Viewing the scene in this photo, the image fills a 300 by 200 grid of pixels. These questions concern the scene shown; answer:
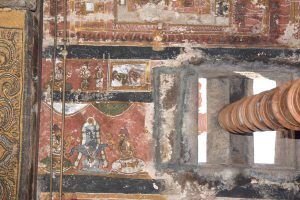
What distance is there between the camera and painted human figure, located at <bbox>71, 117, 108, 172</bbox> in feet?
17.6

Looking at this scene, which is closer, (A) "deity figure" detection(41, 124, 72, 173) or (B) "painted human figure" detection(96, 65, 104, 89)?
(A) "deity figure" detection(41, 124, 72, 173)

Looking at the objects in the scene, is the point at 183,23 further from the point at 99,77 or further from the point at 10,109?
the point at 10,109

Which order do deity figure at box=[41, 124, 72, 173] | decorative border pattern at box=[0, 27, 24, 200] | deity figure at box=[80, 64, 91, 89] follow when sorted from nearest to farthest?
decorative border pattern at box=[0, 27, 24, 200]
deity figure at box=[41, 124, 72, 173]
deity figure at box=[80, 64, 91, 89]

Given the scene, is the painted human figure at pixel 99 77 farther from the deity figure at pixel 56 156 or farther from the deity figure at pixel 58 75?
the deity figure at pixel 56 156

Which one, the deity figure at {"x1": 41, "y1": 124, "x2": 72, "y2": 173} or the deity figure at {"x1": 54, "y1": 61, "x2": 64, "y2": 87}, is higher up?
the deity figure at {"x1": 54, "y1": 61, "x2": 64, "y2": 87}

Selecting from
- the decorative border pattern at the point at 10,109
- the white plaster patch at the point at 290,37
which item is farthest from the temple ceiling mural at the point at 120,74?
the decorative border pattern at the point at 10,109

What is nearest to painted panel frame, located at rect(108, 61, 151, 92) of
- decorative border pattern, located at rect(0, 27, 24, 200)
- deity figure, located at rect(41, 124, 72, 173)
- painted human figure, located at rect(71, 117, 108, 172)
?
painted human figure, located at rect(71, 117, 108, 172)

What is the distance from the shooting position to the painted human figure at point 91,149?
5.36 m

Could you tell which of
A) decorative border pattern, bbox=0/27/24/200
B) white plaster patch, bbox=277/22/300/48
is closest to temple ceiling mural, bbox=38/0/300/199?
white plaster patch, bbox=277/22/300/48

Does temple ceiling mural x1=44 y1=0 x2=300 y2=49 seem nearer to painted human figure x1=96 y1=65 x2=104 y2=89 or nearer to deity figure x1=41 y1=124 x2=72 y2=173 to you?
painted human figure x1=96 y1=65 x2=104 y2=89

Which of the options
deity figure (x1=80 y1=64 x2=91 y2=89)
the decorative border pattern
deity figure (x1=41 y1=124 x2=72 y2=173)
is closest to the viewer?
the decorative border pattern

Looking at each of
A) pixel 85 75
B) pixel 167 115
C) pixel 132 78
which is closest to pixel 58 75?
pixel 85 75

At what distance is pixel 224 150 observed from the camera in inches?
216

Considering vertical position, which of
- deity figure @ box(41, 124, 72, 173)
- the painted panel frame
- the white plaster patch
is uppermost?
the white plaster patch
